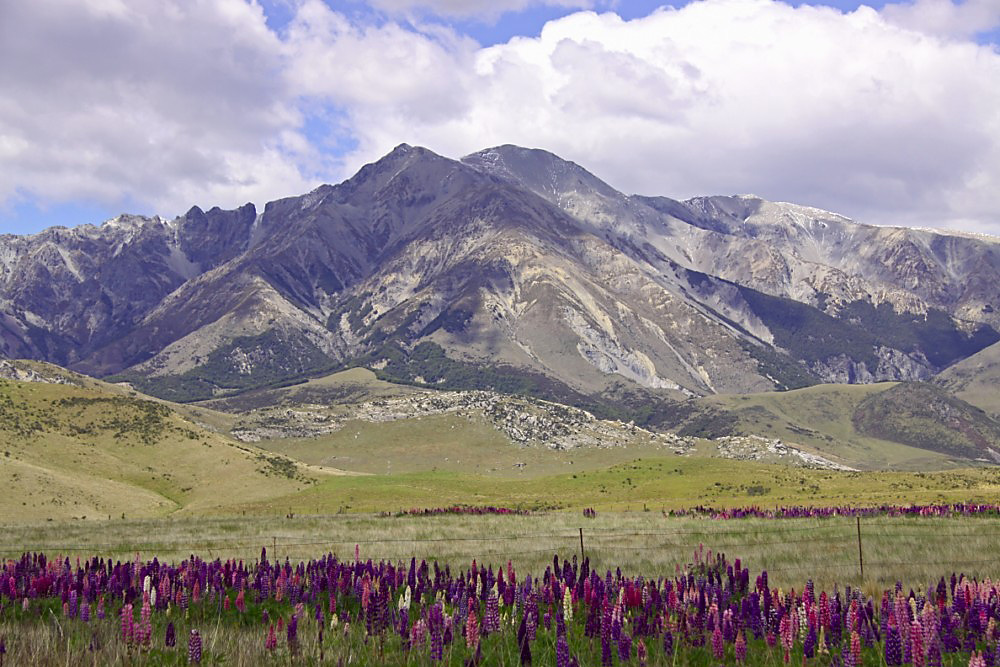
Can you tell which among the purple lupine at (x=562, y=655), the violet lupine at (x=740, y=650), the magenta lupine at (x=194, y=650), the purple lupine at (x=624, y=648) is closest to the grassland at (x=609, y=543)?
the violet lupine at (x=740, y=650)

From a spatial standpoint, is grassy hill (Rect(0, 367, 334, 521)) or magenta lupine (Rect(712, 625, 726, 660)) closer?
magenta lupine (Rect(712, 625, 726, 660))

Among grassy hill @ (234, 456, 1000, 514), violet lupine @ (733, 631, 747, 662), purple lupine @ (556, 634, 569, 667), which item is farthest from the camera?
grassy hill @ (234, 456, 1000, 514)

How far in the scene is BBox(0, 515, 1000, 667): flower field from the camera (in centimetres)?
920

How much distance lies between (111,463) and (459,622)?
86.3m

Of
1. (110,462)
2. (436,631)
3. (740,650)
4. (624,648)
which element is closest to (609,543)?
(740,650)

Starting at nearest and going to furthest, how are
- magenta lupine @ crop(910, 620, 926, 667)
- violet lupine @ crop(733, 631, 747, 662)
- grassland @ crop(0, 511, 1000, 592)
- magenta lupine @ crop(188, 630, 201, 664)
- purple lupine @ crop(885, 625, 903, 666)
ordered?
magenta lupine @ crop(910, 620, 926, 667)
magenta lupine @ crop(188, 630, 201, 664)
purple lupine @ crop(885, 625, 903, 666)
violet lupine @ crop(733, 631, 747, 662)
grassland @ crop(0, 511, 1000, 592)

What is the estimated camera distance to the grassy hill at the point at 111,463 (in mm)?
68688

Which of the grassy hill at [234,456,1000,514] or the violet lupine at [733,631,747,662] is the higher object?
the violet lupine at [733,631,747,662]

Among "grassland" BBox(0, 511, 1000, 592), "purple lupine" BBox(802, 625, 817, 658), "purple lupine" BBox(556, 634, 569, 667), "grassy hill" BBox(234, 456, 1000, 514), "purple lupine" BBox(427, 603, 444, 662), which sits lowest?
"grassy hill" BBox(234, 456, 1000, 514)

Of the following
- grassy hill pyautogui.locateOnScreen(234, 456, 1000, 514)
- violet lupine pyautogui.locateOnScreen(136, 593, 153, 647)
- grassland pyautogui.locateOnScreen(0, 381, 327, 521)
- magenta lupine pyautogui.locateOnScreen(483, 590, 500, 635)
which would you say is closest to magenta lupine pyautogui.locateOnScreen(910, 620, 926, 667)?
magenta lupine pyautogui.locateOnScreen(483, 590, 500, 635)

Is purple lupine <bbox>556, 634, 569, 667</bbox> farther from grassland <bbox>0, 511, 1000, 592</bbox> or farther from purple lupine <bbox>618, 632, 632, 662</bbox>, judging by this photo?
grassland <bbox>0, 511, 1000, 592</bbox>

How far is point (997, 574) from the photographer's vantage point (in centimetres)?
1798

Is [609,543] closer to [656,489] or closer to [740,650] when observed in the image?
[740,650]

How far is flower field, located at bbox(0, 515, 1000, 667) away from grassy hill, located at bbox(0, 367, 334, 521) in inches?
2179
